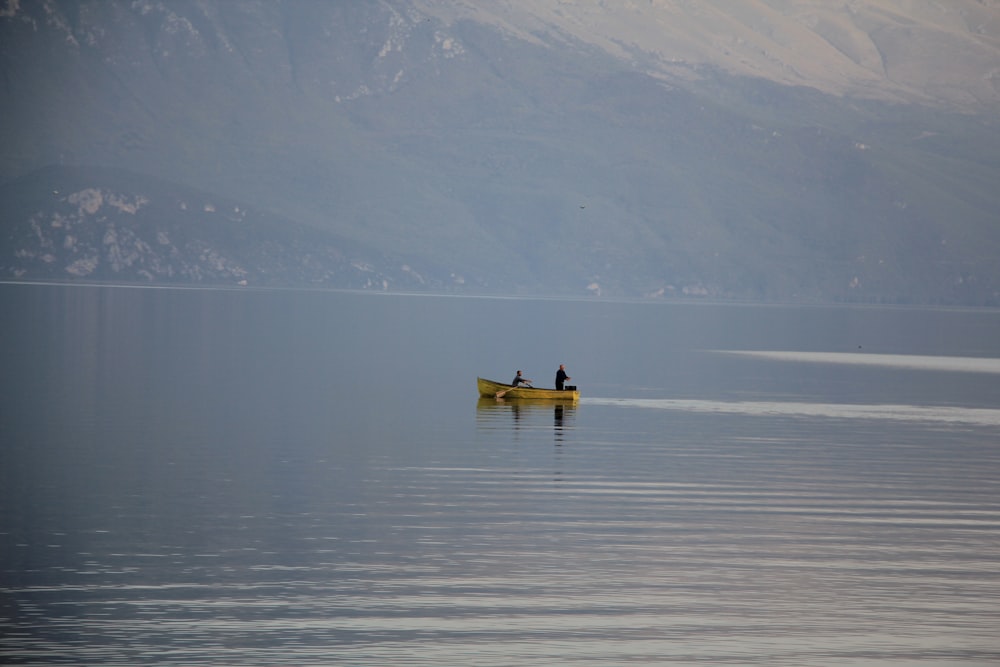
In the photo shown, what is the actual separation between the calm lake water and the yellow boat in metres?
0.73

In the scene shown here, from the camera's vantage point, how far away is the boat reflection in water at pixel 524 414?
6700cm

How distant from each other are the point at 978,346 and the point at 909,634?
14800cm

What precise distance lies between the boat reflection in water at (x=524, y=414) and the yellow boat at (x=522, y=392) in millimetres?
263

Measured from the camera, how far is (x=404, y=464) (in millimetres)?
52656

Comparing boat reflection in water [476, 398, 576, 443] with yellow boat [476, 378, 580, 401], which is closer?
boat reflection in water [476, 398, 576, 443]

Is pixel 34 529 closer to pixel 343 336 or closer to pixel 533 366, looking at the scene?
pixel 533 366

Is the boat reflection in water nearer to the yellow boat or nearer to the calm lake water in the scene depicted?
the yellow boat

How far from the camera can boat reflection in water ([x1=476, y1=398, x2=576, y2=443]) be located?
6700cm

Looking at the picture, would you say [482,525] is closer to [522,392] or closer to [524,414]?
[524,414]

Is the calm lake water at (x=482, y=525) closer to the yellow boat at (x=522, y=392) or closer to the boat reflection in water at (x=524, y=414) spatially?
the boat reflection in water at (x=524, y=414)

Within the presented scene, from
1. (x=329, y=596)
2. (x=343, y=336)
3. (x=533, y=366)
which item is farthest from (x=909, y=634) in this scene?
(x=343, y=336)

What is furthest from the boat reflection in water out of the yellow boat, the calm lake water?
the calm lake water

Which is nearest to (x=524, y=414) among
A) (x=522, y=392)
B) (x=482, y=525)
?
(x=522, y=392)

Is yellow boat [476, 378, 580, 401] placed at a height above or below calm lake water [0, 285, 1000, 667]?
above
